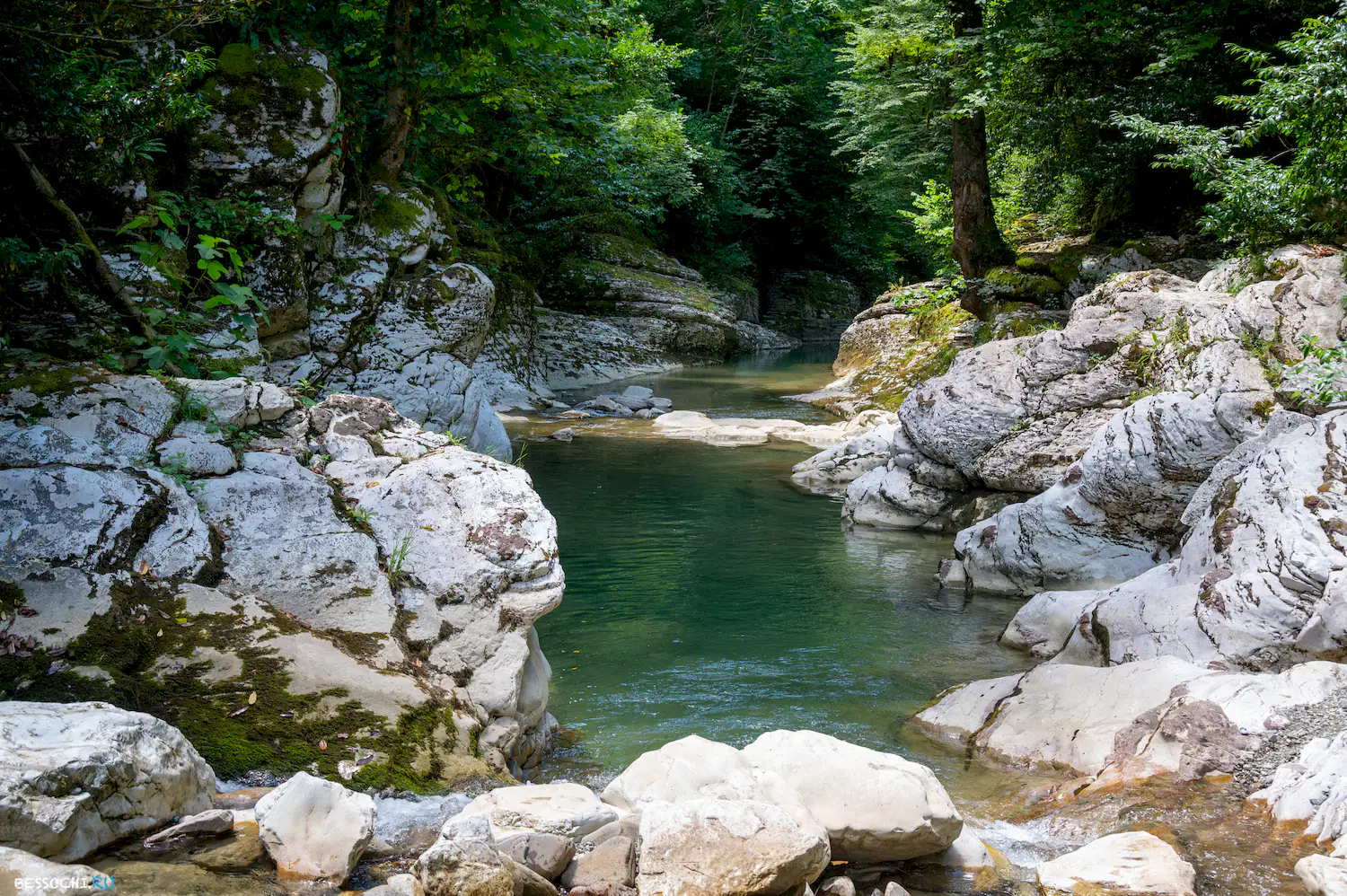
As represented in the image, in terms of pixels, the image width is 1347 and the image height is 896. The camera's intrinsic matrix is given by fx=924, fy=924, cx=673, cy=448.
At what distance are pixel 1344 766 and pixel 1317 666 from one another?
1.15m

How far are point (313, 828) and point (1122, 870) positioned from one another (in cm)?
303

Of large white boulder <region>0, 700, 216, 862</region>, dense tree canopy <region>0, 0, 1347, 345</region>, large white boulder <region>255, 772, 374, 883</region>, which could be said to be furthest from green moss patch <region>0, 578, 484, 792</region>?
dense tree canopy <region>0, 0, 1347, 345</region>

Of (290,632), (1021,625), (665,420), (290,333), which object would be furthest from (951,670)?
(665,420)

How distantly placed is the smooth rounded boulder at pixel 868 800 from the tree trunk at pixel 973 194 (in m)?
15.1

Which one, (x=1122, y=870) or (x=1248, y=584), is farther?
(x=1248, y=584)

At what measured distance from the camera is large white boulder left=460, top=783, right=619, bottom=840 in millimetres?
3398

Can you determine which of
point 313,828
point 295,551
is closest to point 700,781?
point 313,828

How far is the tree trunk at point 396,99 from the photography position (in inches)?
430

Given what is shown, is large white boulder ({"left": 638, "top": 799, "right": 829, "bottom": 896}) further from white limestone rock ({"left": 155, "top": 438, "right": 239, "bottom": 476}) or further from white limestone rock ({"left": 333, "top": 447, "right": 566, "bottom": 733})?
white limestone rock ({"left": 155, "top": 438, "right": 239, "bottom": 476})

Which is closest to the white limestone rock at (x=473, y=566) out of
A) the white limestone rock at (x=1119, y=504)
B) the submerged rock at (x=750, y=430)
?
the white limestone rock at (x=1119, y=504)

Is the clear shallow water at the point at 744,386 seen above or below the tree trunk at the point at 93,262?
below

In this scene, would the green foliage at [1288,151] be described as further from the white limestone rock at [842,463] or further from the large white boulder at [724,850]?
the large white boulder at [724,850]

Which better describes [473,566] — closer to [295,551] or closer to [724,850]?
[295,551]

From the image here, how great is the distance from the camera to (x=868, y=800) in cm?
393
